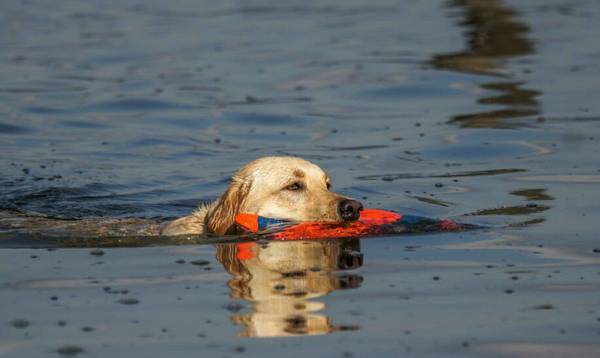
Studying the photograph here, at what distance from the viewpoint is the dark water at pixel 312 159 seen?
22.7 ft

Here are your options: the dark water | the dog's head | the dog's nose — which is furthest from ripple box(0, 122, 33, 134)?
the dog's nose

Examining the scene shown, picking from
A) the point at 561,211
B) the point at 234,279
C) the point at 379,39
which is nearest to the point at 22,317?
the point at 234,279

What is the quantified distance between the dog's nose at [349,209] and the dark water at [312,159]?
0.23 metres

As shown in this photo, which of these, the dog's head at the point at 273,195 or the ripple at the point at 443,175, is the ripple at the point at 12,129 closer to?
the ripple at the point at 443,175

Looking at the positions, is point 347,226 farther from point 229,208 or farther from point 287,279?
point 287,279

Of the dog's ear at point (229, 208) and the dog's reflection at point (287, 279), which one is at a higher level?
the dog's ear at point (229, 208)

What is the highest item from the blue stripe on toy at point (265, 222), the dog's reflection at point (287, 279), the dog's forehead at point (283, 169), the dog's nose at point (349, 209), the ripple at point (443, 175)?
the dog's forehead at point (283, 169)

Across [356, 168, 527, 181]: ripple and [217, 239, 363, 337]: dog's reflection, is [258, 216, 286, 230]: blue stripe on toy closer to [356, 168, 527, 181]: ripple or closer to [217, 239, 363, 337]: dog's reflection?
[217, 239, 363, 337]: dog's reflection

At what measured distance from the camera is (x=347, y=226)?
9.45 m

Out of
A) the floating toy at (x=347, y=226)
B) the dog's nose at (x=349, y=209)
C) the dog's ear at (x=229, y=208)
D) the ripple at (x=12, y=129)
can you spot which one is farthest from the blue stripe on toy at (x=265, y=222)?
the ripple at (x=12, y=129)

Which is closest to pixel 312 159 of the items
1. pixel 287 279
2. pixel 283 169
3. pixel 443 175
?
pixel 443 175

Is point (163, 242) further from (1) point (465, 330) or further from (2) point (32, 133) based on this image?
(2) point (32, 133)

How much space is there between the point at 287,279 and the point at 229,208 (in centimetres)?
182

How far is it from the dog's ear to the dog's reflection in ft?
1.21
